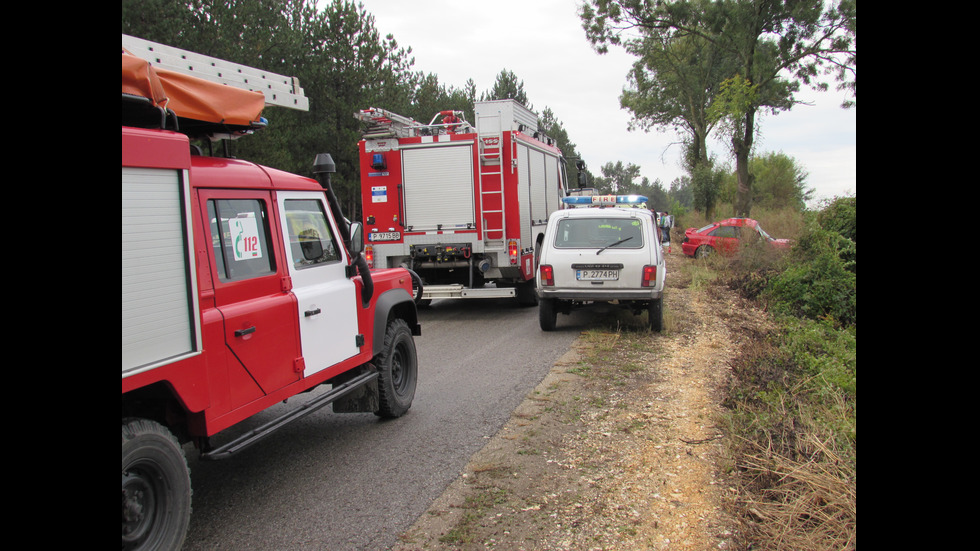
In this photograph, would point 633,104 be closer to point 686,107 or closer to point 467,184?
point 686,107

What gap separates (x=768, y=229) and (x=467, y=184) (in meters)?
12.0

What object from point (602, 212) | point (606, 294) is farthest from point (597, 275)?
point (602, 212)

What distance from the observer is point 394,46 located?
28.4 m

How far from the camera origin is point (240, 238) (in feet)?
12.5

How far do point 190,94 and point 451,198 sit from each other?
25.7 feet

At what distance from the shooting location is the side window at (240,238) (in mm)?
3643

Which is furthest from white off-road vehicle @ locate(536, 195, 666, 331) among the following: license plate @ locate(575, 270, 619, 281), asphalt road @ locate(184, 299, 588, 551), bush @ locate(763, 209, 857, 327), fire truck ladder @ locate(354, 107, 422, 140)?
fire truck ladder @ locate(354, 107, 422, 140)

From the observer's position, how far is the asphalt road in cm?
357

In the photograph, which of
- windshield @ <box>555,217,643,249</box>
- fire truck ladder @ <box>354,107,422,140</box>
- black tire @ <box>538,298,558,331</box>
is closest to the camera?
windshield @ <box>555,217,643,249</box>

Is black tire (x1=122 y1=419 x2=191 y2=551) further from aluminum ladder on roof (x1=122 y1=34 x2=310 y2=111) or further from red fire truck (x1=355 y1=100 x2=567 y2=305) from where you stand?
red fire truck (x1=355 y1=100 x2=567 y2=305)

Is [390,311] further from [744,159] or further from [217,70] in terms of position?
Answer: [744,159]

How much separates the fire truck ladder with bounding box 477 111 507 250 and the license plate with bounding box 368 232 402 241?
157 centimetres
